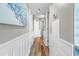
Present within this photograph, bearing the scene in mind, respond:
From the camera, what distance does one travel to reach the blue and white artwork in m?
0.88

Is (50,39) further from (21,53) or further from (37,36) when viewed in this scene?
(21,53)

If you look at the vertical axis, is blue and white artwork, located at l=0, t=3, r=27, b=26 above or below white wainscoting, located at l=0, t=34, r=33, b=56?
above

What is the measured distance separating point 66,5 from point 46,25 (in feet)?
1.21

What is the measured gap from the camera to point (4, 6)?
35.1 inches

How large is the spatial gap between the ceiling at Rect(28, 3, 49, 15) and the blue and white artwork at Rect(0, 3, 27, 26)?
0.22 feet

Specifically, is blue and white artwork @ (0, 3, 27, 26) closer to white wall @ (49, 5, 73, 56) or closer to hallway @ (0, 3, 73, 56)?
hallway @ (0, 3, 73, 56)

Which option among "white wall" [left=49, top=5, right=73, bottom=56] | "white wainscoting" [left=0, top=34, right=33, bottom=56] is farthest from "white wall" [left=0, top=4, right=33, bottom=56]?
"white wall" [left=49, top=5, right=73, bottom=56]

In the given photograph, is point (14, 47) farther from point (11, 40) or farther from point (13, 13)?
point (13, 13)

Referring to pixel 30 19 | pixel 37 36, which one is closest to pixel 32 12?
pixel 30 19

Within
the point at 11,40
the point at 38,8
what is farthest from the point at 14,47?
the point at 38,8

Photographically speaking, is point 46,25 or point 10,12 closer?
point 10,12

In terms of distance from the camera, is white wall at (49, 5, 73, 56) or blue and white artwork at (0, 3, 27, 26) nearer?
blue and white artwork at (0, 3, 27, 26)

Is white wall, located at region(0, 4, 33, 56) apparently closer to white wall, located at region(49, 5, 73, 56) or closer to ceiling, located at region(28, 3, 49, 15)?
ceiling, located at region(28, 3, 49, 15)

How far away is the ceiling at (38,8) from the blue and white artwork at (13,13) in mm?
67
